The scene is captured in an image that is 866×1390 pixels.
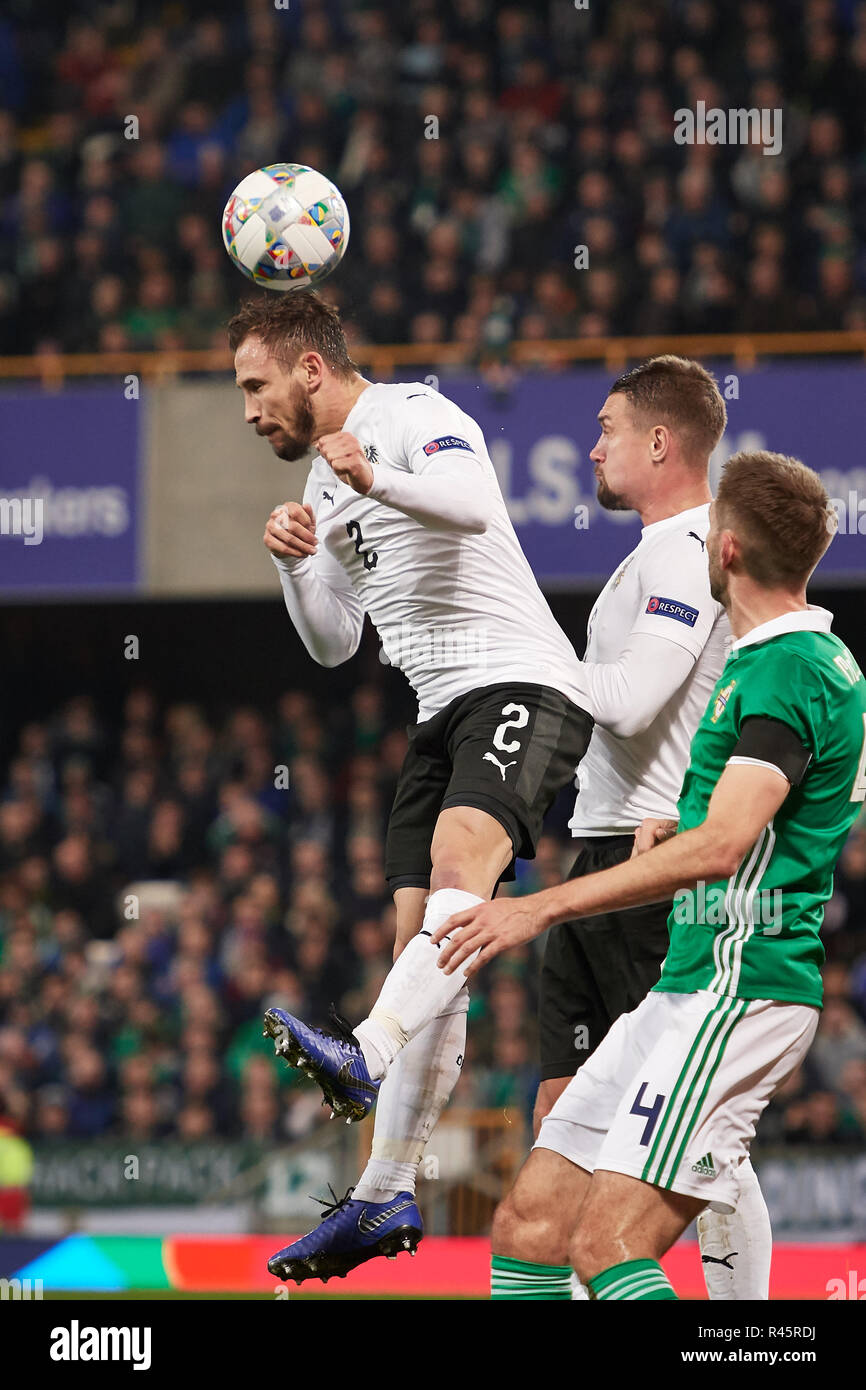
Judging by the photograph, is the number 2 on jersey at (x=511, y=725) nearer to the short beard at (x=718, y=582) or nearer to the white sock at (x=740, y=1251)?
the short beard at (x=718, y=582)

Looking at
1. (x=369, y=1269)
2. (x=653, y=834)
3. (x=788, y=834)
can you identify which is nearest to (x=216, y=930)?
(x=369, y=1269)

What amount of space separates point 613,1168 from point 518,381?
940 centimetres

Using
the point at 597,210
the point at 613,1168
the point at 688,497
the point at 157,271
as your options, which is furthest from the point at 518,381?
the point at 613,1168

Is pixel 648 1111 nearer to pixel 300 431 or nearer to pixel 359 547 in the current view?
pixel 359 547

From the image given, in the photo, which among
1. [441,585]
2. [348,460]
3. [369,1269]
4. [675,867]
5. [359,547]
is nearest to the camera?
[675,867]

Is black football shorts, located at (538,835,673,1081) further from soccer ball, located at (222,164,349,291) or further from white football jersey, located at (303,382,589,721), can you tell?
soccer ball, located at (222,164,349,291)

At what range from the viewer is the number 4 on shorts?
3.75 m

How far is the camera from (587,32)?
585 inches

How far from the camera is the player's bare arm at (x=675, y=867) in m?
3.63

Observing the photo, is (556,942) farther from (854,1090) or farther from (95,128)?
(95,128)

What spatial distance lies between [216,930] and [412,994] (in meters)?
8.13

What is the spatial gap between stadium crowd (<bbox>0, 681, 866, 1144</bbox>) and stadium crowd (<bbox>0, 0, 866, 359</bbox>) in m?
3.04


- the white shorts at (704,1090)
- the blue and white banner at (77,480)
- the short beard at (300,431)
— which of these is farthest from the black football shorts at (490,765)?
the blue and white banner at (77,480)

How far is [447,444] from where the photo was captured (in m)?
4.77
